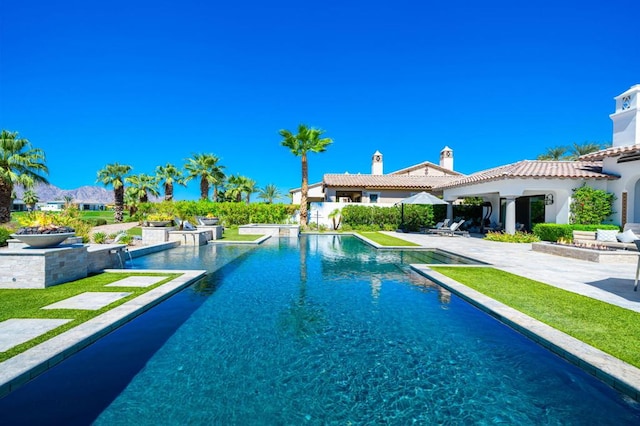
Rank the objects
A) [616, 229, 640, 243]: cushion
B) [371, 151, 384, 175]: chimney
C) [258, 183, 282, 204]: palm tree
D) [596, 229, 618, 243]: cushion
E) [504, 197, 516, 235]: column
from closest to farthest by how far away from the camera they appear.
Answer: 1. [616, 229, 640, 243]: cushion
2. [596, 229, 618, 243]: cushion
3. [504, 197, 516, 235]: column
4. [371, 151, 384, 175]: chimney
5. [258, 183, 282, 204]: palm tree

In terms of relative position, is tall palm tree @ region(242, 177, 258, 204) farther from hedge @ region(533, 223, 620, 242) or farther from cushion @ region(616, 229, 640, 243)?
cushion @ region(616, 229, 640, 243)

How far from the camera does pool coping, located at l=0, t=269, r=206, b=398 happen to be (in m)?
2.93

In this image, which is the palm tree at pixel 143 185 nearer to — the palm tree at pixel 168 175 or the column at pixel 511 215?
the palm tree at pixel 168 175

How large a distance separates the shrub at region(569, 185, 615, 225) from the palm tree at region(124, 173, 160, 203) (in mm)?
39243

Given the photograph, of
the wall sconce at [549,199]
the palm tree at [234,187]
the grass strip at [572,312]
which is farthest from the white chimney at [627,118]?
the palm tree at [234,187]

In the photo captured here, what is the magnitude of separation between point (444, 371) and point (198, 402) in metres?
2.67

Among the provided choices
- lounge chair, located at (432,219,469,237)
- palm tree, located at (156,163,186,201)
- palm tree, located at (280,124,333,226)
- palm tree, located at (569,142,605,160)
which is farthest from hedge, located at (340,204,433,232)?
palm tree, located at (569,142,605,160)

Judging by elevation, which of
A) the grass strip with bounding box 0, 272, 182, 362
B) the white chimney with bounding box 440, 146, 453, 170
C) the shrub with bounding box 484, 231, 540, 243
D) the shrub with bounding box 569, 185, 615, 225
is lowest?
the grass strip with bounding box 0, 272, 182, 362

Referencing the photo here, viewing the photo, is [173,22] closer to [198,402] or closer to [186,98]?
[186,98]

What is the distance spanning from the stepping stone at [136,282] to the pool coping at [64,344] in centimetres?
103

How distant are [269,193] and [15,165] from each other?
33856mm

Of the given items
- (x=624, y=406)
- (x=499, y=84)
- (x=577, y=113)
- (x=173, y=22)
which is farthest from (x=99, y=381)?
(x=577, y=113)

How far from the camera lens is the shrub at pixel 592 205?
1538cm

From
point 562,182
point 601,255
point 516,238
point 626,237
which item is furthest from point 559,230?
point 601,255
